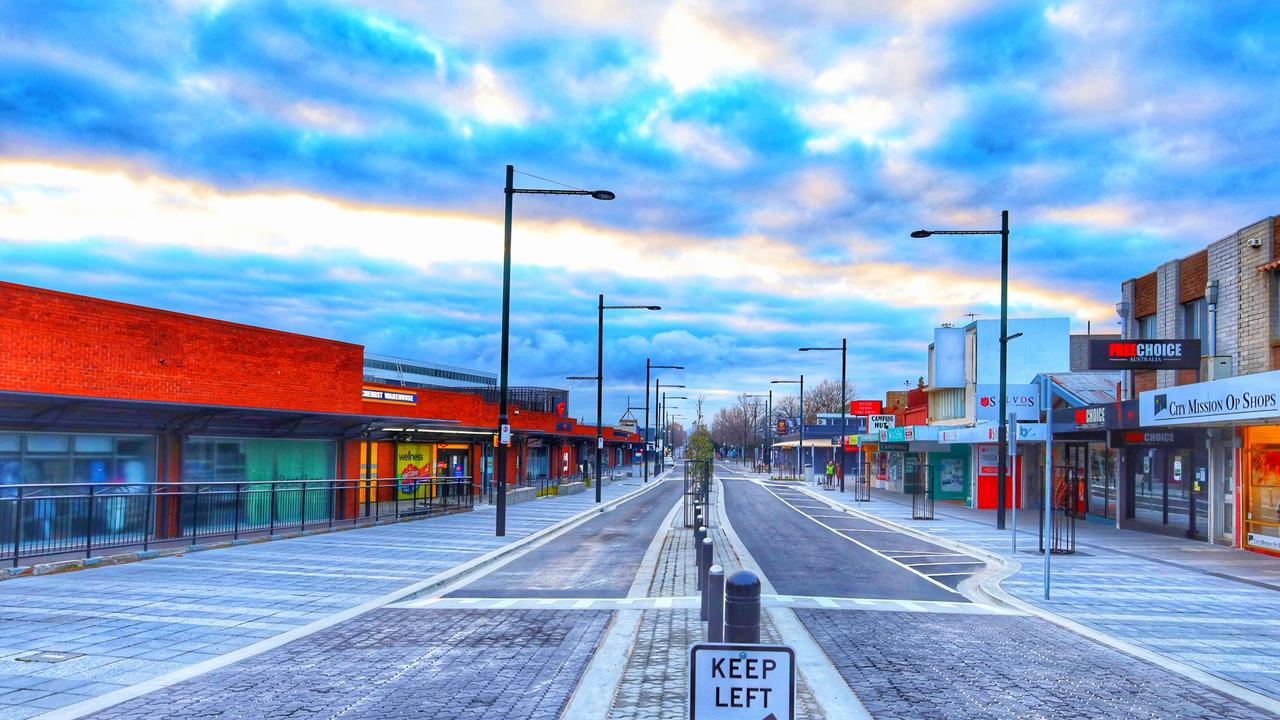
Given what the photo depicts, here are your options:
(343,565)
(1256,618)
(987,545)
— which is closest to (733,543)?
(987,545)

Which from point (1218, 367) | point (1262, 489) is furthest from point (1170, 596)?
point (1218, 367)

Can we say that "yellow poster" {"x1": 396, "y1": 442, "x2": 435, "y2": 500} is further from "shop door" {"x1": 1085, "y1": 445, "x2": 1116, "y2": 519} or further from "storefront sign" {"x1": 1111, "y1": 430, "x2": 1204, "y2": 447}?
"storefront sign" {"x1": 1111, "y1": 430, "x2": 1204, "y2": 447}

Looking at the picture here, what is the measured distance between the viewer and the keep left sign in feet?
15.1

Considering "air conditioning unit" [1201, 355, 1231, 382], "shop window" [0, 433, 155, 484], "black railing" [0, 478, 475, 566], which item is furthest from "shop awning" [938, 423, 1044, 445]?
"shop window" [0, 433, 155, 484]

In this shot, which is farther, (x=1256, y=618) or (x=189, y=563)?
(x=189, y=563)

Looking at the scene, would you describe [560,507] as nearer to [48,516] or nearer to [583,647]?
[48,516]

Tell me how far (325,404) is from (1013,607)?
68.7 ft

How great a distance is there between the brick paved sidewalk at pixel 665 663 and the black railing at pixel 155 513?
947 centimetres

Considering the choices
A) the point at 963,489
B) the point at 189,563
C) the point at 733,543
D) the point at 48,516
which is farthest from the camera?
the point at 963,489

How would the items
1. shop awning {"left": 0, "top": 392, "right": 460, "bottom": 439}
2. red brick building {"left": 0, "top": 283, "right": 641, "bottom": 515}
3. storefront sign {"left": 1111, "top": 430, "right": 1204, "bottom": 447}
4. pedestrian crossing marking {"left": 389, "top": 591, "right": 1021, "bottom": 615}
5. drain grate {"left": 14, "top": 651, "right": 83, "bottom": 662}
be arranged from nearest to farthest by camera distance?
drain grate {"left": 14, "top": 651, "right": 83, "bottom": 662} < pedestrian crossing marking {"left": 389, "top": 591, "right": 1021, "bottom": 615} < shop awning {"left": 0, "top": 392, "right": 460, "bottom": 439} < red brick building {"left": 0, "top": 283, "right": 641, "bottom": 515} < storefront sign {"left": 1111, "top": 430, "right": 1204, "bottom": 447}

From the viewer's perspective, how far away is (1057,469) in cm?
3650

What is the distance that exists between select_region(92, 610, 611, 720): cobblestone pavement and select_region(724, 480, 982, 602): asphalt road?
531 centimetres

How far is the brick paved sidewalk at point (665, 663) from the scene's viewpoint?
753cm

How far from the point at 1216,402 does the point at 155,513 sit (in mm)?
21913
